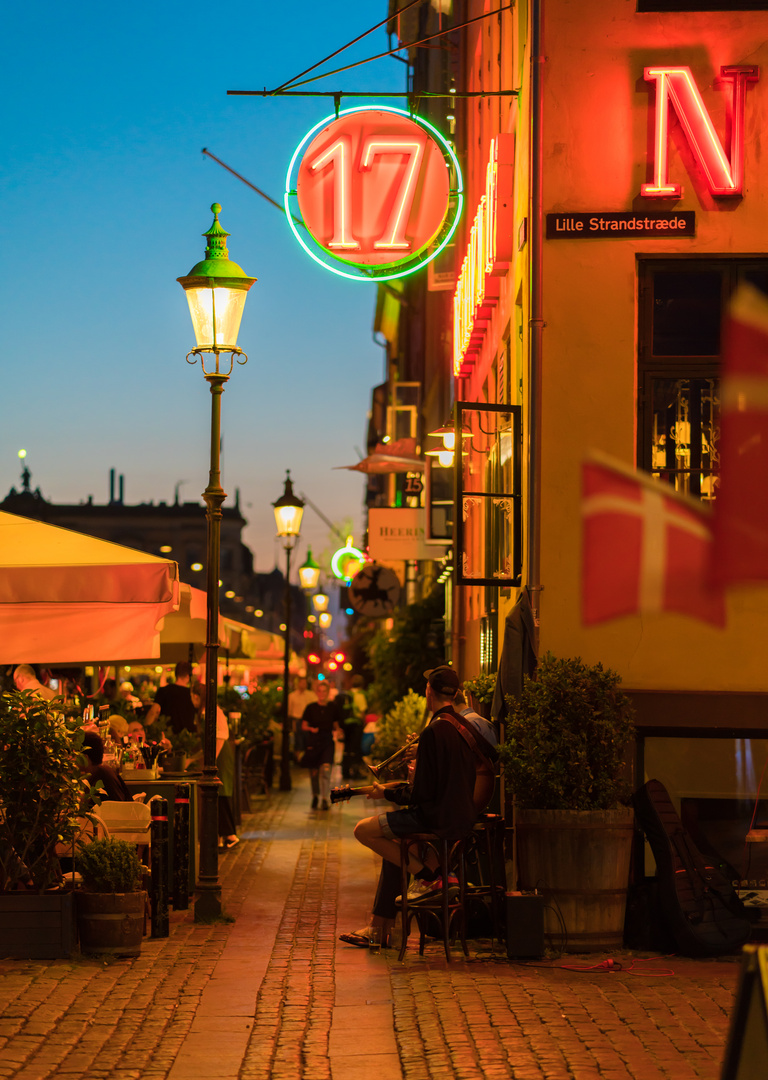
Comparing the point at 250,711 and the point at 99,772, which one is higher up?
the point at 250,711

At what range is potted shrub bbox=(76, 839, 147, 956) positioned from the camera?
8.76 metres

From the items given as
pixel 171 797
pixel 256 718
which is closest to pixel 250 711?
pixel 256 718

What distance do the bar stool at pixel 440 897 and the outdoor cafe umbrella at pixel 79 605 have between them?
2173 millimetres

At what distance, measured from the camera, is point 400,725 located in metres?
17.7

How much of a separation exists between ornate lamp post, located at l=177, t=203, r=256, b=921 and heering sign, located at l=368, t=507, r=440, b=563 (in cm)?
914

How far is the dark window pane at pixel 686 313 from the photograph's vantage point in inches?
398

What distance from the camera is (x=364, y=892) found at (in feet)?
40.2

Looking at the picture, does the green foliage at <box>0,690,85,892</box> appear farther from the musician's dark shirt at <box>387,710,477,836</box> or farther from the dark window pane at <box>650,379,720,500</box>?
the dark window pane at <box>650,379,720,500</box>

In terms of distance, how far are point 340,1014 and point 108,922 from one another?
6.83 ft

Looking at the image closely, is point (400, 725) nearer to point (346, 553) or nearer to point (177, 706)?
point (177, 706)

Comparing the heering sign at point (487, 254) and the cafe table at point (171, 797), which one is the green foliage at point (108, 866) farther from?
the heering sign at point (487, 254)

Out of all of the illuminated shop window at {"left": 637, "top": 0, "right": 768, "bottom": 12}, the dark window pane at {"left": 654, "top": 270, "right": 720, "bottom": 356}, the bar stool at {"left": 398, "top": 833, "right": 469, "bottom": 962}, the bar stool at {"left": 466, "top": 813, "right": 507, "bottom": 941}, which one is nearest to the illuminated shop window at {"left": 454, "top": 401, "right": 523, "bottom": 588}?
the dark window pane at {"left": 654, "top": 270, "right": 720, "bottom": 356}

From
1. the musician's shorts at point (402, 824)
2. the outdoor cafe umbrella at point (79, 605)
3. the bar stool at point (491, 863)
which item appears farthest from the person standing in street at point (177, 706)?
the musician's shorts at point (402, 824)

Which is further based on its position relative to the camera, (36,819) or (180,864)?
(180,864)
